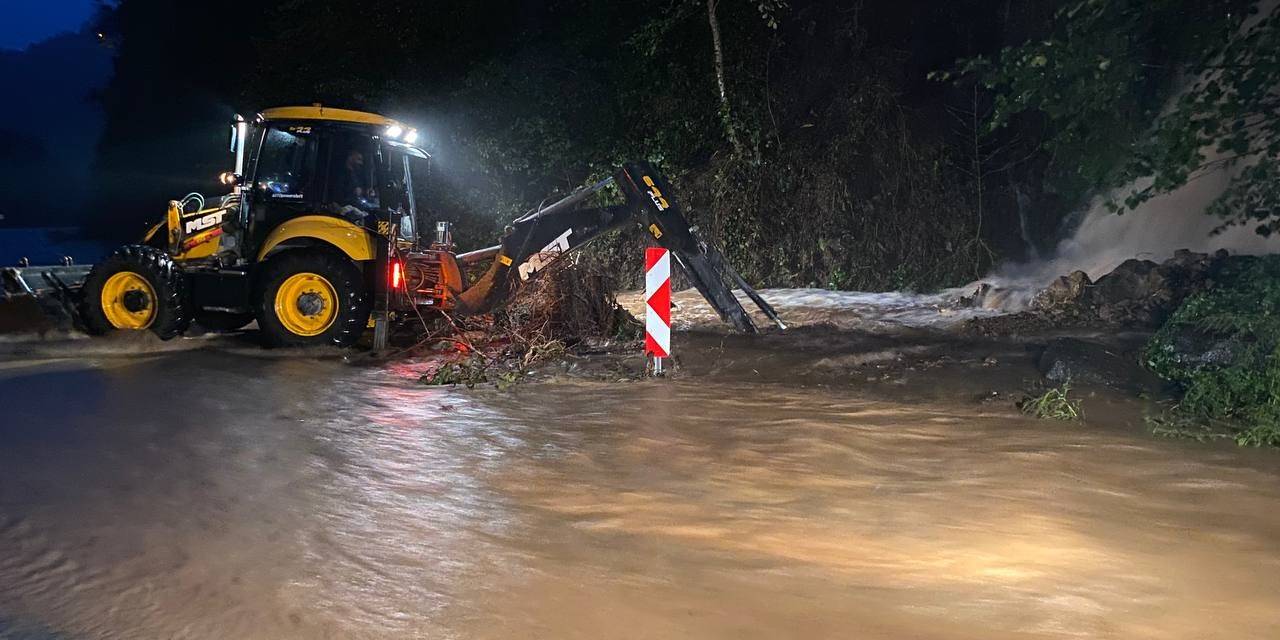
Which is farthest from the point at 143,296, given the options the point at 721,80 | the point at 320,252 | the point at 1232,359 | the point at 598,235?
the point at 1232,359

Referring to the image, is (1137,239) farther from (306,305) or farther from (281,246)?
(281,246)

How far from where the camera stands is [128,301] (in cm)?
1232

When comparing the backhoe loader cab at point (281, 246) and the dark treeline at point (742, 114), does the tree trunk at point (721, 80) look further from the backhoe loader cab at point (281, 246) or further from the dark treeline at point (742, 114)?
the backhoe loader cab at point (281, 246)

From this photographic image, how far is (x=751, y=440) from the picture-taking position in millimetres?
7445

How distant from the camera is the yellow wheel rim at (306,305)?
474 inches

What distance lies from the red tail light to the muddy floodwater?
2862 mm

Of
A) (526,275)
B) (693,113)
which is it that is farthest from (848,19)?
(526,275)

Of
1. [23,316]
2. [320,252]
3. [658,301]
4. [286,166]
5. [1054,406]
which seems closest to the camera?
[1054,406]

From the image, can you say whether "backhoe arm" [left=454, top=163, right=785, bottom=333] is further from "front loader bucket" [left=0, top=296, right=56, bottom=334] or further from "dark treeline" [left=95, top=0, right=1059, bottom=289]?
"front loader bucket" [left=0, top=296, right=56, bottom=334]

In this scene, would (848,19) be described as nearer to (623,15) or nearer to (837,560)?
(623,15)

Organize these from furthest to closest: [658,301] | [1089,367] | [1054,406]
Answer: [658,301] → [1089,367] → [1054,406]

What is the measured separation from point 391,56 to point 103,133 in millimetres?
37969

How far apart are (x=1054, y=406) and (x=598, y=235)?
5582 millimetres

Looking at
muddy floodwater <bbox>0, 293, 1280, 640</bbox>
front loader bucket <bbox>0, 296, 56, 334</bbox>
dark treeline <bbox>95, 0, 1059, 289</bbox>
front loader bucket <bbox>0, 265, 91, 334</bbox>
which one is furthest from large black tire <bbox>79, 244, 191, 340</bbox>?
dark treeline <bbox>95, 0, 1059, 289</bbox>
